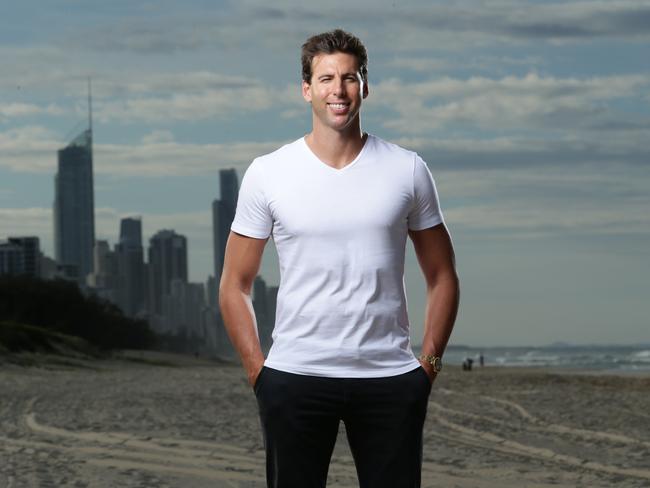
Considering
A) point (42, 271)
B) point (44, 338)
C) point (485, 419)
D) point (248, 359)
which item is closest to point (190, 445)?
point (485, 419)

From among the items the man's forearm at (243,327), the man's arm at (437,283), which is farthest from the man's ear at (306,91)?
the man's forearm at (243,327)

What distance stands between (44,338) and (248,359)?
164 ft

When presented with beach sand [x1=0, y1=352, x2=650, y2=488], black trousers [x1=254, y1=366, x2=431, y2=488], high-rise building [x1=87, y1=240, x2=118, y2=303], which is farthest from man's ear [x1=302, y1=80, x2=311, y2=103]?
high-rise building [x1=87, y1=240, x2=118, y2=303]

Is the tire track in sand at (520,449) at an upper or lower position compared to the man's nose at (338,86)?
lower

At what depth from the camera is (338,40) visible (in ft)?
10.6

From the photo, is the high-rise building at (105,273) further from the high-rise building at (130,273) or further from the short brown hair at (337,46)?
the short brown hair at (337,46)

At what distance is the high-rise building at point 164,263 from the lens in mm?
179000

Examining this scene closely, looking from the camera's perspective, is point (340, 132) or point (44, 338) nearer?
point (340, 132)

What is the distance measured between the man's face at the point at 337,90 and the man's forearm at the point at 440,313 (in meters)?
0.54

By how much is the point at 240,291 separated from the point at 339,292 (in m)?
0.37

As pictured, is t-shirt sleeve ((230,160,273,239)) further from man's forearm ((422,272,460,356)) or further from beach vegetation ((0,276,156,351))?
beach vegetation ((0,276,156,351))

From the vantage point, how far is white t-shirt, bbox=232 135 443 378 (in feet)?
10.1

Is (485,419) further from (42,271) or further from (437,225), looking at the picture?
(42,271)

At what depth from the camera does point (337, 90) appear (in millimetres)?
3225
